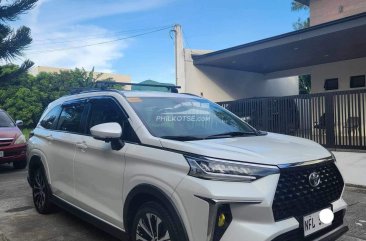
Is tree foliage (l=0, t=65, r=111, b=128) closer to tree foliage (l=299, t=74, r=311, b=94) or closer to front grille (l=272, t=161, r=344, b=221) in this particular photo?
tree foliage (l=299, t=74, r=311, b=94)

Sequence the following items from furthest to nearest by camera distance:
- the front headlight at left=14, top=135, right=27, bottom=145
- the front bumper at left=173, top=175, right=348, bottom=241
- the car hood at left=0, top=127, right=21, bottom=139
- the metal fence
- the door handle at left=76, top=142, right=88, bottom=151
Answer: the metal fence → the front headlight at left=14, top=135, right=27, bottom=145 → the car hood at left=0, top=127, right=21, bottom=139 → the door handle at left=76, top=142, right=88, bottom=151 → the front bumper at left=173, top=175, right=348, bottom=241

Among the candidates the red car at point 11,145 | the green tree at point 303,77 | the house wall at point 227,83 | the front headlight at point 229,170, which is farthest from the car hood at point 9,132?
the green tree at point 303,77

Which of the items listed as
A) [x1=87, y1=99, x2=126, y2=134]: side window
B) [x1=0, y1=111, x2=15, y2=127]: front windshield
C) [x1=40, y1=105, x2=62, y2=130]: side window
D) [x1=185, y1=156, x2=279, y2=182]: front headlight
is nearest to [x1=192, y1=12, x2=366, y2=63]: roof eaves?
[x1=0, y1=111, x2=15, y2=127]: front windshield

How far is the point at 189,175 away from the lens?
2.87 meters

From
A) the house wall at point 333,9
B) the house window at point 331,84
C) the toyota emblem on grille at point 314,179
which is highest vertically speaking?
the house wall at point 333,9

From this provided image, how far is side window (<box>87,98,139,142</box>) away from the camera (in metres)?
3.67

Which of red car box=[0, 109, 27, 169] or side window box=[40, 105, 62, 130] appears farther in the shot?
red car box=[0, 109, 27, 169]

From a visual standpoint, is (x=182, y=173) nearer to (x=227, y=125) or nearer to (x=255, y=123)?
(x=227, y=125)

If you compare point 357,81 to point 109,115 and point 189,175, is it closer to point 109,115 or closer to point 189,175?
point 109,115

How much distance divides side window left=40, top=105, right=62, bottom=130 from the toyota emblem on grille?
12.3 ft

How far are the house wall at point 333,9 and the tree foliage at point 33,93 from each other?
17.3 m

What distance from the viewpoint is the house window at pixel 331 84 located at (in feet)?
57.9

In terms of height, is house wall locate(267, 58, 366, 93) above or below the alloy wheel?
above

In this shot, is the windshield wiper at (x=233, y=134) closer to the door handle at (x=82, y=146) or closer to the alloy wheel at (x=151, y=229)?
the alloy wheel at (x=151, y=229)
